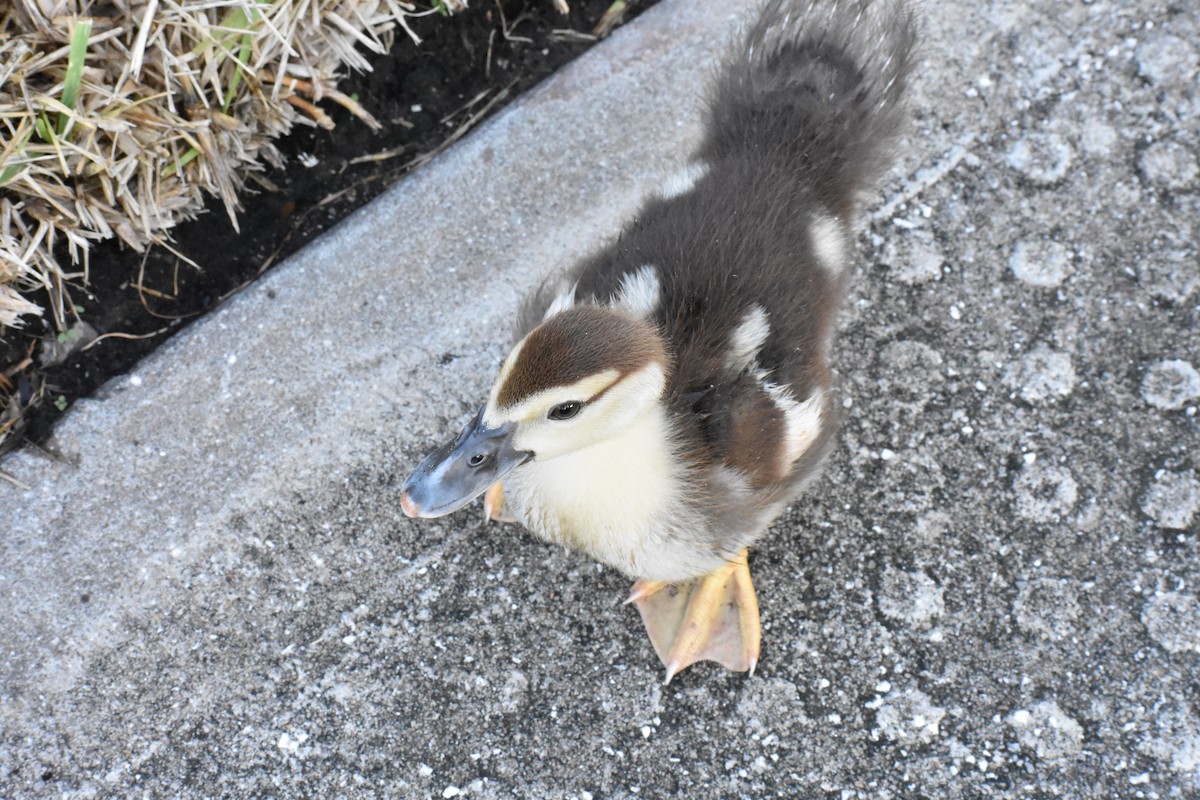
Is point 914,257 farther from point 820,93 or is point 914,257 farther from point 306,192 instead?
point 306,192

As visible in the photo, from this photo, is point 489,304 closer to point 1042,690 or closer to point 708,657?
point 708,657

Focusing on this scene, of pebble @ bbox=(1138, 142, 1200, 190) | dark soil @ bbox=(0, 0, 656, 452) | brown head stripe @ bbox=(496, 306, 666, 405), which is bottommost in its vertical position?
pebble @ bbox=(1138, 142, 1200, 190)

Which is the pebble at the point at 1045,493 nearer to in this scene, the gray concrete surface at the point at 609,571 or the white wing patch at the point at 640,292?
the gray concrete surface at the point at 609,571

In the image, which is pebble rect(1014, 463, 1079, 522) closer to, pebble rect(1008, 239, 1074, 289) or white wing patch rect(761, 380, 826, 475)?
pebble rect(1008, 239, 1074, 289)

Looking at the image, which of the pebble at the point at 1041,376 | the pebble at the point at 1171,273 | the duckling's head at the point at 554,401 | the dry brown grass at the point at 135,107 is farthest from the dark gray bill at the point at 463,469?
the pebble at the point at 1171,273

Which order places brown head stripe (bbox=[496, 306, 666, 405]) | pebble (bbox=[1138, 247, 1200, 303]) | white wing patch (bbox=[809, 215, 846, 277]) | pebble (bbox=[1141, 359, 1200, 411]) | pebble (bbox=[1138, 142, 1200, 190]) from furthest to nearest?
1. pebble (bbox=[1138, 142, 1200, 190])
2. pebble (bbox=[1138, 247, 1200, 303])
3. pebble (bbox=[1141, 359, 1200, 411])
4. white wing patch (bbox=[809, 215, 846, 277])
5. brown head stripe (bbox=[496, 306, 666, 405])

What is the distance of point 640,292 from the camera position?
80.3 inches

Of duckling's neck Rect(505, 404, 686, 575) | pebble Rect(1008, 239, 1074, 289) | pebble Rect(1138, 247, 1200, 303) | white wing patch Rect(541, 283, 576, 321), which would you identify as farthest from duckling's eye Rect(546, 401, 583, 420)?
pebble Rect(1138, 247, 1200, 303)

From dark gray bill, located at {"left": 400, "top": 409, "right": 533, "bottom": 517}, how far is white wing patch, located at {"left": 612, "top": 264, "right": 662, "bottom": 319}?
1.18 ft

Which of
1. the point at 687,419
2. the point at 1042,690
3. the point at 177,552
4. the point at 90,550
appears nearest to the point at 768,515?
the point at 687,419

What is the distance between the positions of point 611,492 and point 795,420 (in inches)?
15.2

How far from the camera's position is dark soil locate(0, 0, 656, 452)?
2.41 m

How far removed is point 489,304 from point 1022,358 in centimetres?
132

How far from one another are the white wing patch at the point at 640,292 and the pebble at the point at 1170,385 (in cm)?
134
